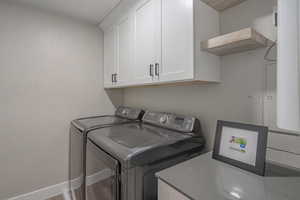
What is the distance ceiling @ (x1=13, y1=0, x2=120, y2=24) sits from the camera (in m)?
→ 1.69

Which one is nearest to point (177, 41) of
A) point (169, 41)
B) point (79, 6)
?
point (169, 41)

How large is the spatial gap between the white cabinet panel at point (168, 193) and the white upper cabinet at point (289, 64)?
1.73 ft

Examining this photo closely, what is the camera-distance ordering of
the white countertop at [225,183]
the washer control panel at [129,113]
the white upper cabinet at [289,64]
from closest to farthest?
the white upper cabinet at [289,64] → the white countertop at [225,183] → the washer control panel at [129,113]

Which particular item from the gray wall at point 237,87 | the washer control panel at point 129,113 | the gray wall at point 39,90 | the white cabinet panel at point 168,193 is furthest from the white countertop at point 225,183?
the gray wall at point 39,90

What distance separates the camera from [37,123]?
1.85 m

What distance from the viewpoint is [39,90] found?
185cm

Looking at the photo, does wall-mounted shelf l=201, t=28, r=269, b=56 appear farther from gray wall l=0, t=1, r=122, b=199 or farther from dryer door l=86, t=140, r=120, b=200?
gray wall l=0, t=1, r=122, b=199

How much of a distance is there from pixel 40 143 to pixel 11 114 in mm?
467

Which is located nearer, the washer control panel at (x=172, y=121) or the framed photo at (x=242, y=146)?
the framed photo at (x=242, y=146)

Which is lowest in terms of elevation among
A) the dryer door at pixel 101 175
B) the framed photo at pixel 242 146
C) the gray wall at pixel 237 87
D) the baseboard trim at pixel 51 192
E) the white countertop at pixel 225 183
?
the baseboard trim at pixel 51 192

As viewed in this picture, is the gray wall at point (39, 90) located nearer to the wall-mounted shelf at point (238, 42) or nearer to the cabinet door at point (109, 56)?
the cabinet door at point (109, 56)

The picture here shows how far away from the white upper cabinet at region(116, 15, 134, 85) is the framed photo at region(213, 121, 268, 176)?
1.10 meters

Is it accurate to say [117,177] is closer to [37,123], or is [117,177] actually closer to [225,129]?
[225,129]

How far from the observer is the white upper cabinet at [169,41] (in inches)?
42.0
